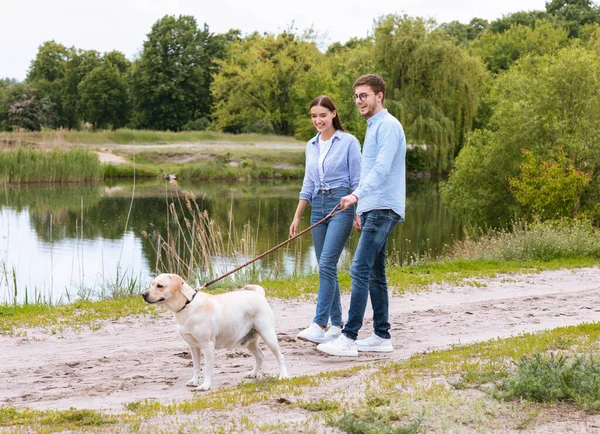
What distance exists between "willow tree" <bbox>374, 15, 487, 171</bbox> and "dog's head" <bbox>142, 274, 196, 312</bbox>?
1388 inches

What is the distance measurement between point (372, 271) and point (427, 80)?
36004mm

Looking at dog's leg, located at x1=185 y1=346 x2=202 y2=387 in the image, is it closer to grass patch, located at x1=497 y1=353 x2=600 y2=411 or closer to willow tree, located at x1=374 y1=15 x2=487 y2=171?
grass patch, located at x1=497 y1=353 x2=600 y2=411

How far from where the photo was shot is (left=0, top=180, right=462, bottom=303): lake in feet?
47.3

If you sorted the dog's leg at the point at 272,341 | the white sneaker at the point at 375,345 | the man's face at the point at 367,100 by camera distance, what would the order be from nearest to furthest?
the dog's leg at the point at 272,341
the man's face at the point at 367,100
the white sneaker at the point at 375,345

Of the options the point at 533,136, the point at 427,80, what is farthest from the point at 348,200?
the point at 427,80

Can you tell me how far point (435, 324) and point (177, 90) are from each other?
6521 cm

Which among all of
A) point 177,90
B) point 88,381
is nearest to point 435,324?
point 88,381

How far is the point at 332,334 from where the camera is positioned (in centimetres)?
782

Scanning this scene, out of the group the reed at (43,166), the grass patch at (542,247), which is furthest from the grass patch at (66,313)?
the reed at (43,166)

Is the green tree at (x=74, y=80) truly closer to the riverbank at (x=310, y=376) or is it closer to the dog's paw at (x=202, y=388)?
the riverbank at (x=310, y=376)

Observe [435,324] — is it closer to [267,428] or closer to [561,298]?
[561,298]

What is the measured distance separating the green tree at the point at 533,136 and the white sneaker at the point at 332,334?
15720mm

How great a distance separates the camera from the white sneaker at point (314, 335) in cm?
766

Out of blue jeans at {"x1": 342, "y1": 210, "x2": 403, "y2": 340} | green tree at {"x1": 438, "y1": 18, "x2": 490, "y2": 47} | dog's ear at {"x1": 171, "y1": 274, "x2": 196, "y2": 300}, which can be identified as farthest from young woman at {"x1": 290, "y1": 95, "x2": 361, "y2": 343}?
green tree at {"x1": 438, "y1": 18, "x2": 490, "y2": 47}
